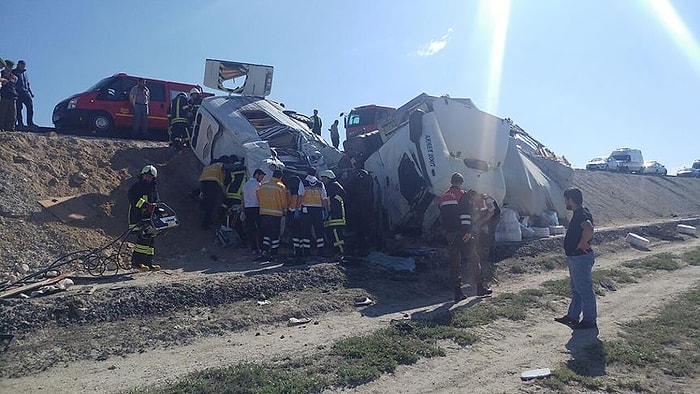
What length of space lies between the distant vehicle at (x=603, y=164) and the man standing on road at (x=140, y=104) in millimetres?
30586

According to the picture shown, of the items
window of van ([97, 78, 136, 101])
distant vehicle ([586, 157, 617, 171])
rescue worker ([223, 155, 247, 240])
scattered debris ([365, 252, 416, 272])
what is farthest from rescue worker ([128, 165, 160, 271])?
distant vehicle ([586, 157, 617, 171])

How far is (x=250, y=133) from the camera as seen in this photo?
11672 mm

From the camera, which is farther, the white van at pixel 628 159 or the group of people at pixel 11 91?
the white van at pixel 628 159

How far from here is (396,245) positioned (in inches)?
448

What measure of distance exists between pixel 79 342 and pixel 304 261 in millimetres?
4099

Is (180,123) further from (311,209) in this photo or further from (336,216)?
(336,216)

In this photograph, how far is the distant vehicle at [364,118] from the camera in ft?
76.8

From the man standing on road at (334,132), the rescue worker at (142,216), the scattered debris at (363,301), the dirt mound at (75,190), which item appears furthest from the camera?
Result: the man standing on road at (334,132)

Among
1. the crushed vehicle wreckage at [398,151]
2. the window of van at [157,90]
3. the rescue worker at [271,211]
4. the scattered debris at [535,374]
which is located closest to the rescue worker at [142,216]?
the rescue worker at [271,211]

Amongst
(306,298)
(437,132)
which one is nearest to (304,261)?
(306,298)

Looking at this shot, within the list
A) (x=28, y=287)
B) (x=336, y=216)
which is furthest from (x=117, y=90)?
(x=28, y=287)

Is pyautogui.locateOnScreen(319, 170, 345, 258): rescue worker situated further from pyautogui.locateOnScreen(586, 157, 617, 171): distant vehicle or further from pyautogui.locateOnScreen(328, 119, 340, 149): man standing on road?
pyautogui.locateOnScreen(586, 157, 617, 171): distant vehicle

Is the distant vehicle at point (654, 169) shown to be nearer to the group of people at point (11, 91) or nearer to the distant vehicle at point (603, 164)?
the distant vehicle at point (603, 164)

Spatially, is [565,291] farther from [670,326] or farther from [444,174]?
[444,174]
